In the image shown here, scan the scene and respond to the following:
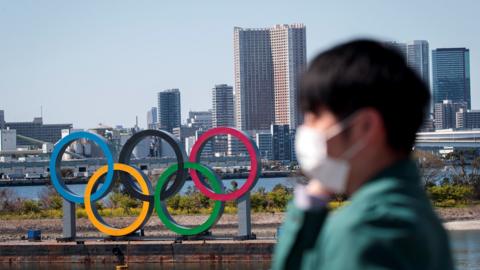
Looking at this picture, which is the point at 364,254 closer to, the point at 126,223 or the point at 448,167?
the point at 126,223

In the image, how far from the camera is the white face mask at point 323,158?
1.88 m

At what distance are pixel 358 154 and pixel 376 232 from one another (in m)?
0.18

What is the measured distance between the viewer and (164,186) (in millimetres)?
26219

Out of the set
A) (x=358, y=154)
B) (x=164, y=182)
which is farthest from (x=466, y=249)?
(x=358, y=154)

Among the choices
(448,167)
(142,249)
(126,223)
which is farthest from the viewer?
(448,167)

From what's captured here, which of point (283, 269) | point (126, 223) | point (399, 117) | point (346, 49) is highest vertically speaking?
point (346, 49)

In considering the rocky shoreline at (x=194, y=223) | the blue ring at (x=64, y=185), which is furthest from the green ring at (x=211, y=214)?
the rocky shoreline at (x=194, y=223)

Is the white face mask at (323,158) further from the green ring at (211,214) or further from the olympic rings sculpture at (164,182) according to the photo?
the green ring at (211,214)

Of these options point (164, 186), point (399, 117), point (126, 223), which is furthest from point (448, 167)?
point (399, 117)

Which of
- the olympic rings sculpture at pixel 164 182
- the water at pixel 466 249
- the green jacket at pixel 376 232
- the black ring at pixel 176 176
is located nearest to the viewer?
the green jacket at pixel 376 232

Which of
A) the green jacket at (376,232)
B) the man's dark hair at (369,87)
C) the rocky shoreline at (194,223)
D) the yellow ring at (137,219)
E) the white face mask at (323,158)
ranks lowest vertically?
the rocky shoreline at (194,223)

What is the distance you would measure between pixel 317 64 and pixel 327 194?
0.22 metres

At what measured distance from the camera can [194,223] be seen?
37.9 m

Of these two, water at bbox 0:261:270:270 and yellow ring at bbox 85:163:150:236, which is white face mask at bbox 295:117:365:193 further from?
yellow ring at bbox 85:163:150:236
